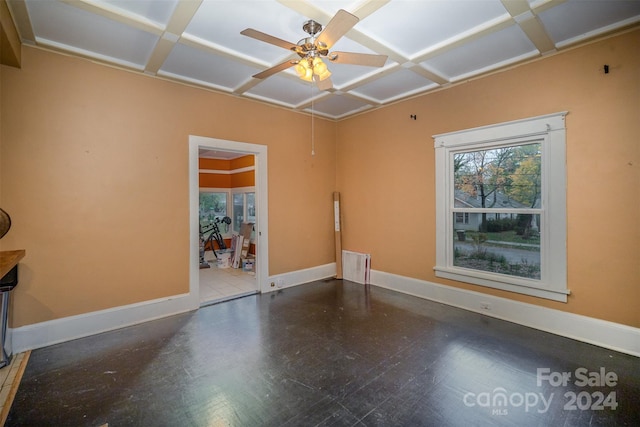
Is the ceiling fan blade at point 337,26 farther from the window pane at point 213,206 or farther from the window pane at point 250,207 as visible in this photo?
the window pane at point 213,206

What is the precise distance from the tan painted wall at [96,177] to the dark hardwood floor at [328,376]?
61 cm

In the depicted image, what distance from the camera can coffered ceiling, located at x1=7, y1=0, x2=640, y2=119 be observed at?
2289 mm

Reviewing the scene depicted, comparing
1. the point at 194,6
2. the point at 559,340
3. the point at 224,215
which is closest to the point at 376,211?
the point at 559,340

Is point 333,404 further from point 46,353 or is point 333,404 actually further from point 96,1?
point 96,1

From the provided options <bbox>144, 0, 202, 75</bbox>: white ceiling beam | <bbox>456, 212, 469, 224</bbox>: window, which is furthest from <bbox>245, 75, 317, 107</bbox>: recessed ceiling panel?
<bbox>456, 212, 469, 224</bbox>: window

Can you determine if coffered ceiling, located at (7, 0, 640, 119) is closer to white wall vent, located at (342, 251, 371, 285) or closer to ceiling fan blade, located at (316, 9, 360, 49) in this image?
ceiling fan blade, located at (316, 9, 360, 49)

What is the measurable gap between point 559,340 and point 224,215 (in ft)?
25.7

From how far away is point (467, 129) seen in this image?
3.73 m

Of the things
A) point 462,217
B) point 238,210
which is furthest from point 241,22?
point 238,210

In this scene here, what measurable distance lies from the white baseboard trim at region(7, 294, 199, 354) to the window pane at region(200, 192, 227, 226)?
5026 millimetres

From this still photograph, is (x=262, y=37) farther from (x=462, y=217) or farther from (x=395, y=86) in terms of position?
(x=462, y=217)

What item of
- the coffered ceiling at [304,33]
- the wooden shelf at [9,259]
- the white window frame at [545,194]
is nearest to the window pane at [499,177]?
the white window frame at [545,194]

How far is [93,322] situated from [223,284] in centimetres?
206

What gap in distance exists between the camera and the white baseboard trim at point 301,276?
4.71 meters
